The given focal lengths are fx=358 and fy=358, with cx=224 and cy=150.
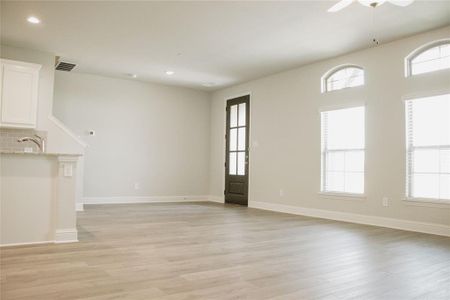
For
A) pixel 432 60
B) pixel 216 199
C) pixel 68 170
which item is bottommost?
pixel 216 199

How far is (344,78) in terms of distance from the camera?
6270mm

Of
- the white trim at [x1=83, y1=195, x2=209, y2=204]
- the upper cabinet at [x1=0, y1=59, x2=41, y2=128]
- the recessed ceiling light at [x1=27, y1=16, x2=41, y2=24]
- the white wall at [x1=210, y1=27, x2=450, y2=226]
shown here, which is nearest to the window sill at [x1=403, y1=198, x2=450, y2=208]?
the white wall at [x1=210, y1=27, x2=450, y2=226]

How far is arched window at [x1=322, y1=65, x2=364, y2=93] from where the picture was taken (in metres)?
6.05

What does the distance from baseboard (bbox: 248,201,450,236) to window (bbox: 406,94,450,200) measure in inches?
15.9

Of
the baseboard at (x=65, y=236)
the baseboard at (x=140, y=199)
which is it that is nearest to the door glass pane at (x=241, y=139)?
the baseboard at (x=140, y=199)

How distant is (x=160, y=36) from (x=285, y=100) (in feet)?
9.70

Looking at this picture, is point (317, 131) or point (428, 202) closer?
point (428, 202)

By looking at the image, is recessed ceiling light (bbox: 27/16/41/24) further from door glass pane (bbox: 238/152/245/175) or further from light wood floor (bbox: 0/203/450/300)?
door glass pane (bbox: 238/152/245/175)

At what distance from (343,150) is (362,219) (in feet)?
3.94

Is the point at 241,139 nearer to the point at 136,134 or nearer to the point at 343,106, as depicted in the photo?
the point at 136,134

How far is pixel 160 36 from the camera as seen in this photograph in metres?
5.40

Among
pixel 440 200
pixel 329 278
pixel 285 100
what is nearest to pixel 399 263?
pixel 329 278

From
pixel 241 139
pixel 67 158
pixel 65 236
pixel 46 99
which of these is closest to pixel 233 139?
pixel 241 139

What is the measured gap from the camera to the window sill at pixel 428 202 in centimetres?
474
